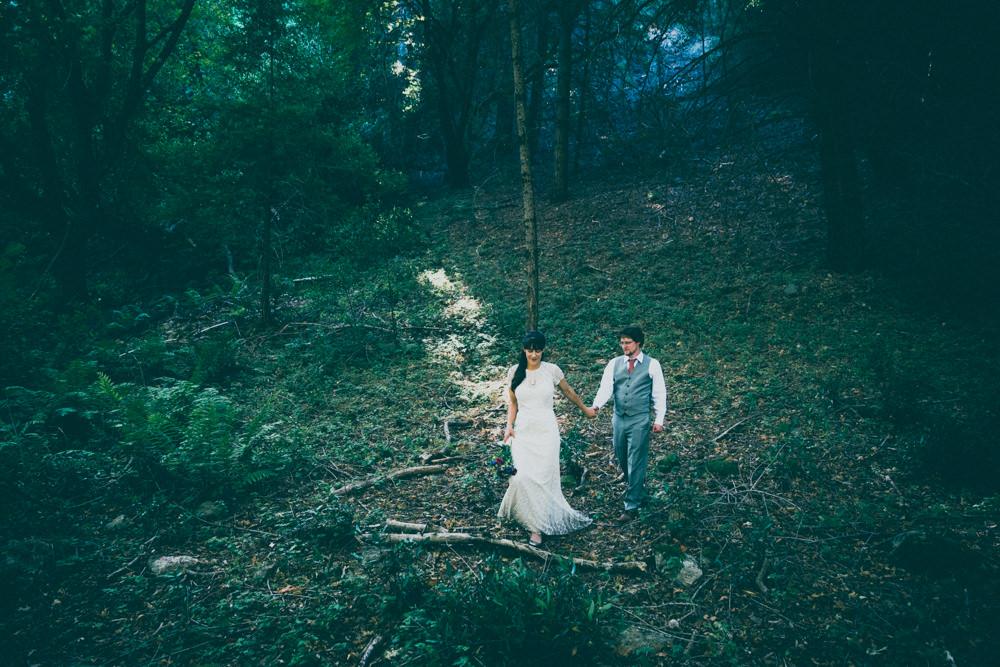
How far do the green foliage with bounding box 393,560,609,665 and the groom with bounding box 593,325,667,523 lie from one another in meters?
1.70

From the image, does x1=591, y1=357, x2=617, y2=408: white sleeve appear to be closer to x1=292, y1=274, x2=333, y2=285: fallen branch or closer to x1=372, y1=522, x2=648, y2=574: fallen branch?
x1=372, y1=522, x2=648, y2=574: fallen branch

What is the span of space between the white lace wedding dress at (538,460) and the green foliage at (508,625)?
1.16m

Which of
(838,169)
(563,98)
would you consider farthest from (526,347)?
(563,98)

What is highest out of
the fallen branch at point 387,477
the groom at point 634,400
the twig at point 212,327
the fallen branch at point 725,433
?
the twig at point 212,327

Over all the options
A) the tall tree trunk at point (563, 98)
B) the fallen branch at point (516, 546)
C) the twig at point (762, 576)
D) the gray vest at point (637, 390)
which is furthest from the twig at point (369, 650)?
the tall tree trunk at point (563, 98)

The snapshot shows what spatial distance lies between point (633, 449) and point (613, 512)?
854 millimetres

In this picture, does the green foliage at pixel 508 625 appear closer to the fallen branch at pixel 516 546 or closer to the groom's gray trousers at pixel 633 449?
the fallen branch at pixel 516 546

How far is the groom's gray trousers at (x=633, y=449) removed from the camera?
5.20 meters

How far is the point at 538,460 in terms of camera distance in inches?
199

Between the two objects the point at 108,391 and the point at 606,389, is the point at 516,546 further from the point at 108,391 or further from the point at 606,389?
the point at 108,391

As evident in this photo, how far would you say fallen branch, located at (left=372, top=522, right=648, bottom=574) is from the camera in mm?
4684

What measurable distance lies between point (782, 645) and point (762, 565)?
85 centimetres

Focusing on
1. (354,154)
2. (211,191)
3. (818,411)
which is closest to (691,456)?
(818,411)

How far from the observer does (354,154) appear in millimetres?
16328
